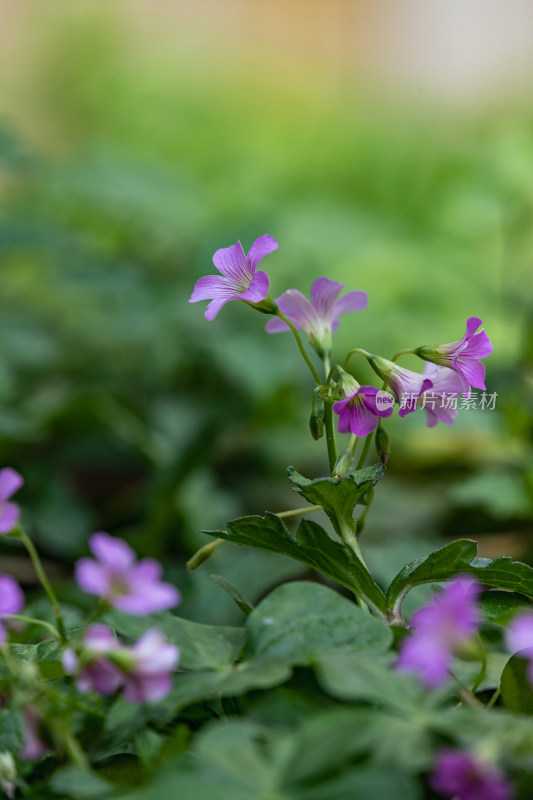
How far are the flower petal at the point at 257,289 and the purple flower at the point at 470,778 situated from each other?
0.28 meters

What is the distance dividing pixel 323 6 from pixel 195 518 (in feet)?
16.1

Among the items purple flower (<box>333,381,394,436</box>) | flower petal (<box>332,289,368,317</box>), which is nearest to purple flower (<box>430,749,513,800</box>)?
purple flower (<box>333,381,394,436</box>)

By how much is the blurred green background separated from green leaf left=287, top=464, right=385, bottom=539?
1.34 ft

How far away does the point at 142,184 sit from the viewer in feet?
7.38

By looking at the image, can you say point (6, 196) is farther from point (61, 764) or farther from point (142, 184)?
point (61, 764)

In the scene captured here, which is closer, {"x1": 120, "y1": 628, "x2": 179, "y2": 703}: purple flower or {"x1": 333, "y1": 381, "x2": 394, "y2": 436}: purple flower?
{"x1": 120, "y1": 628, "x2": 179, "y2": 703}: purple flower

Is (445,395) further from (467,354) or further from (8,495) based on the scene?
(8,495)

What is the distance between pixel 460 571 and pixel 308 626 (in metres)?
0.10

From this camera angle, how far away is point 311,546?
0.51 m

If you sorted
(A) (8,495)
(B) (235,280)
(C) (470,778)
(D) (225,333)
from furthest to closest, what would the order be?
1. (D) (225,333)
2. (B) (235,280)
3. (A) (8,495)
4. (C) (470,778)

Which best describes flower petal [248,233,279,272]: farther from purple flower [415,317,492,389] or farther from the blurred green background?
the blurred green background

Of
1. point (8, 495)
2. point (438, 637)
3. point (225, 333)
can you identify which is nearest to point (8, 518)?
point (8, 495)

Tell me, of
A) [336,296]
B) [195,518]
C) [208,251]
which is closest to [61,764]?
[336,296]

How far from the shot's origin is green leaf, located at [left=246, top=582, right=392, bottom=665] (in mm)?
449
